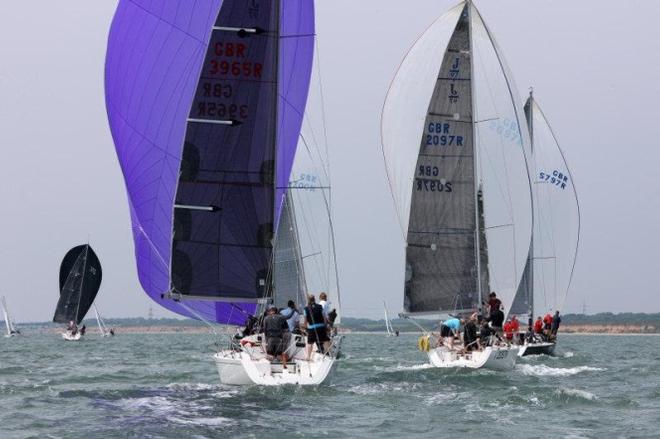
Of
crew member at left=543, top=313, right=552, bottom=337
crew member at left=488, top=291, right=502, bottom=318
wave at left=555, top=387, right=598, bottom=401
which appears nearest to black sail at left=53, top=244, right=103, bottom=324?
crew member at left=543, top=313, right=552, bottom=337

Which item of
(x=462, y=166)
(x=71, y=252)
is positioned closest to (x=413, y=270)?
(x=462, y=166)

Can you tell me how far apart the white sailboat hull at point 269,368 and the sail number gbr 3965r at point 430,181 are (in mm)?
11111

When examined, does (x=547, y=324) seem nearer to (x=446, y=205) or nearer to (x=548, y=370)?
(x=548, y=370)

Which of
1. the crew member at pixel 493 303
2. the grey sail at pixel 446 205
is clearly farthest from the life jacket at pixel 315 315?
the grey sail at pixel 446 205

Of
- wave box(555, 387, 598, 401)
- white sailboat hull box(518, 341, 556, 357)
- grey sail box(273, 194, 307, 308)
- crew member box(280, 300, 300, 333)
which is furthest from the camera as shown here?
white sailboat hull box(518, 341, 556, 357)

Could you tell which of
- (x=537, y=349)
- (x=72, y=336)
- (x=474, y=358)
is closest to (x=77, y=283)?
(x=72, y=336)

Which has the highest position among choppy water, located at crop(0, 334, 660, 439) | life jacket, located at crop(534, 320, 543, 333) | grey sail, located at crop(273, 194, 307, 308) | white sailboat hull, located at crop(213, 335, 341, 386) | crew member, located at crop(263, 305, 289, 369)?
grey sail, located at crop(273, 194, 307, 308)

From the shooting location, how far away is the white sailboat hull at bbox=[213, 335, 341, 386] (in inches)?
863

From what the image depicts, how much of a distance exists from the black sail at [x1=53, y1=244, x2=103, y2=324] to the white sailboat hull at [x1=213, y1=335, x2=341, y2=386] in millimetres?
59768

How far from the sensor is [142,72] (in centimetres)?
2467

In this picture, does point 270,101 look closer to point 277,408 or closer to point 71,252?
point 277,408

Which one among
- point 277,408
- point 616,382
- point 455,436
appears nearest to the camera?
point 455,436

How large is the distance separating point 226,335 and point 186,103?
490 cm

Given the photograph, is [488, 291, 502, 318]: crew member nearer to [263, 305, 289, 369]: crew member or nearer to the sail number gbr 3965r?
the sail number gbr 3965r
